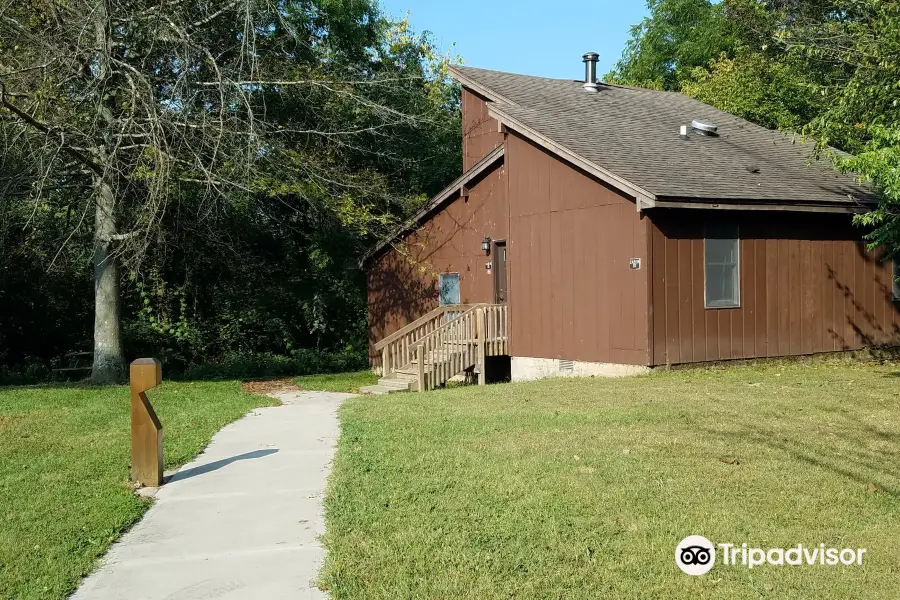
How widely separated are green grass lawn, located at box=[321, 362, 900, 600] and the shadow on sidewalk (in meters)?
0.85

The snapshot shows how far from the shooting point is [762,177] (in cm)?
1641

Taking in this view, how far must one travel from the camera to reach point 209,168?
51.7 ft

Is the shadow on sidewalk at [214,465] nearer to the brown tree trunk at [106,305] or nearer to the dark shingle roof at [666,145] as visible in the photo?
the dark shingle roof at [666,145]

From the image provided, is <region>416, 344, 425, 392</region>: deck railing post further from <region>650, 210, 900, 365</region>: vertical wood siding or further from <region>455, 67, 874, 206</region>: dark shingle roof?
<region>455, 67, 874, 206</region>: dark shingle roof

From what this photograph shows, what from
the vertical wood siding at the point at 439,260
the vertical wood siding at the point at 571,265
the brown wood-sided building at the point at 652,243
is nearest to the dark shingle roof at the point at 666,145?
the brown wood-sided building at the point at 652,243

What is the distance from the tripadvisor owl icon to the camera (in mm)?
5109

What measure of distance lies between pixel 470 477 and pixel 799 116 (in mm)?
22416

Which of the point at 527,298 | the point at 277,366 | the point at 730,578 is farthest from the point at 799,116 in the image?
the point at 730,578

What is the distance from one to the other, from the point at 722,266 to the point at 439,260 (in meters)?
7.10

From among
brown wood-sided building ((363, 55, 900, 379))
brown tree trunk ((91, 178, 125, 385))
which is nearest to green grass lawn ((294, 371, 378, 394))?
brown wood-sided building ((363, 55, 900, 379))

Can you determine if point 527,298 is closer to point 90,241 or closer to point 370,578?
point 90,241

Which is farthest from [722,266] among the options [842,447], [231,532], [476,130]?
[231,532]

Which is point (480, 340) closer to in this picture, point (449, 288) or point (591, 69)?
point (449, 288)

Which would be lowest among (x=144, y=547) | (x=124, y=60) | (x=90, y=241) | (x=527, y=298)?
(x=144, y=547)
